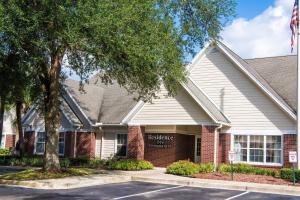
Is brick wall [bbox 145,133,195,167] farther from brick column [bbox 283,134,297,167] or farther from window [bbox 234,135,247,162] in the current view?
brick column [bbox 283,134,297,167]

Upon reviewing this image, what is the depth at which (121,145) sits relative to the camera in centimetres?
3111

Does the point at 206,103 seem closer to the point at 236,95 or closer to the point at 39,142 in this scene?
the point at 236,95

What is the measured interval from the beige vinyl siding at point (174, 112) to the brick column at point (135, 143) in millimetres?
582

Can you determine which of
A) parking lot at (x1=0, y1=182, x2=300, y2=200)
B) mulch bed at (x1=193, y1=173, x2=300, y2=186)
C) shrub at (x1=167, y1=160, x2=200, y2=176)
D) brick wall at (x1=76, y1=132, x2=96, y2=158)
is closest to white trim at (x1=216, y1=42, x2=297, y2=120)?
mulch bed at (x1=193, y1=173, x2=300, y2=186)

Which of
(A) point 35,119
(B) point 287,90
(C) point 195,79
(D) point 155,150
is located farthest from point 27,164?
(B) point 287,90

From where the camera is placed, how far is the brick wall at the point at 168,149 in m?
28.1

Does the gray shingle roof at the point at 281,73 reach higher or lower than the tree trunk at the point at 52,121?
higher

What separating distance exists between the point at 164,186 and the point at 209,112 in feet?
23.4

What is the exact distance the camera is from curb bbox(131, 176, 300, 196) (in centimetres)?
1816

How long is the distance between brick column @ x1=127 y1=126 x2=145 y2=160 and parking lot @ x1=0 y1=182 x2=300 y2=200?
8.95 metres

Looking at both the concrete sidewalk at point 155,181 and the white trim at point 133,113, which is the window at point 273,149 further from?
the white trim at point 133,113

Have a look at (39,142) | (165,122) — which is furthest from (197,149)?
(39,142)

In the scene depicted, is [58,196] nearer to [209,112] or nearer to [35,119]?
[209,112]

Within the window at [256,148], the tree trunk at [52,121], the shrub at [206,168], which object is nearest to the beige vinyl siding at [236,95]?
the window at [256,148]
